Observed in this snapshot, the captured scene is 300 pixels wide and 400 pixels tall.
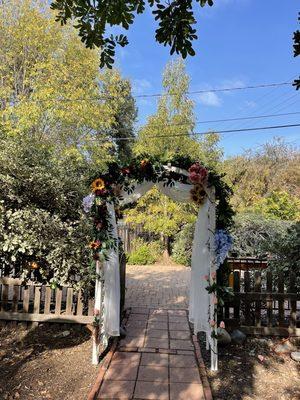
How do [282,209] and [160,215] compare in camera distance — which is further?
[282,209]

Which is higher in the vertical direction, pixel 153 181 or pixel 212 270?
pixel 153 181

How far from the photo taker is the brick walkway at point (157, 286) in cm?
692

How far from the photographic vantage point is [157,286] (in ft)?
27.5

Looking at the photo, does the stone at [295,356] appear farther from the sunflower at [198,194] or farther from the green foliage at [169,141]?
the green foliage at [169,141]

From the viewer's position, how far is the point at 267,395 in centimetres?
356

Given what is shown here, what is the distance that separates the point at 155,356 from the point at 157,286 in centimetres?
409

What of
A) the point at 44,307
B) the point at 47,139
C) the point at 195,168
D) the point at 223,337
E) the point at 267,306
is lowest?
the point at 223,337

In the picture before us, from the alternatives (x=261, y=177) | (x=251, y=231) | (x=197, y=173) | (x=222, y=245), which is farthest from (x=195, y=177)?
(x=261, y=177)

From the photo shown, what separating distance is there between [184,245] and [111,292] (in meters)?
7.23

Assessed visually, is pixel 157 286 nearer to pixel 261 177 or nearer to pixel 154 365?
pixel 154 365

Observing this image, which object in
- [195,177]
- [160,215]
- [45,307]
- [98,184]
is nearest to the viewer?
[195,177]

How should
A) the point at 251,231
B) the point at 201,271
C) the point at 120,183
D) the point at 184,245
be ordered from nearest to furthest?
the point at 120,183
the point at 201,271
the point at 251,231
the point at 184,245

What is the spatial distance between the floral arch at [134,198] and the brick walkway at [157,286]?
2182 mm

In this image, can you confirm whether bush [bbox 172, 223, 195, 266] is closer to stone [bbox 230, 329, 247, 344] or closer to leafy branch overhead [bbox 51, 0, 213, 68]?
stone [bbox 230, 329, 247, 344]
